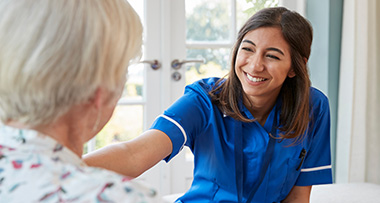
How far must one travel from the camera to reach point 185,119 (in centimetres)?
153

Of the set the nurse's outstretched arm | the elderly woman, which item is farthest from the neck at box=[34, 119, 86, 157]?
the nurse's outstretched arm

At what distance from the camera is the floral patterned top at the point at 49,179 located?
2.21ft

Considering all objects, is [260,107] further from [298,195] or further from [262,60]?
[298,195]

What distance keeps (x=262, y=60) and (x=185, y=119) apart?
345 mm

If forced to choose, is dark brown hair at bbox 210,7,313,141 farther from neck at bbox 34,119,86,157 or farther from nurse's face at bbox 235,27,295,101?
neck at bbox 34,119,86,157

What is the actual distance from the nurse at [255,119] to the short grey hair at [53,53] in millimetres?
764

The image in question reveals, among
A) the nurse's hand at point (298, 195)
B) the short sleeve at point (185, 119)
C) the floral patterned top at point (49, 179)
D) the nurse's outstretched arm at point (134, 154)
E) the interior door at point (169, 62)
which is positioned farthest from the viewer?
the interior door at point (169, 62)

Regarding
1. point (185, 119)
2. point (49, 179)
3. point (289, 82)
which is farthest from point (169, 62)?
point (49, 179)

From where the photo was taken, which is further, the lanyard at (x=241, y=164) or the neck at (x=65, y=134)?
the lanyard at (x=241, y=164)

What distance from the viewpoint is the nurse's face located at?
61.4 inches

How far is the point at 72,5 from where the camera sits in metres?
0.72

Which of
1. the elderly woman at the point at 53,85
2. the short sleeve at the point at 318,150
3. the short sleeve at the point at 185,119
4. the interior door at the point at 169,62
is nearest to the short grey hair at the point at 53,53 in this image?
the elderly woman at the point at 53,85

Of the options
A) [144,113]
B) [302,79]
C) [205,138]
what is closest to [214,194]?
[205,138]

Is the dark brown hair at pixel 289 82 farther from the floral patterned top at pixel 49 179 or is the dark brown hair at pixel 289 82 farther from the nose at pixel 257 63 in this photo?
the floral patterned top at pixel 49 179
